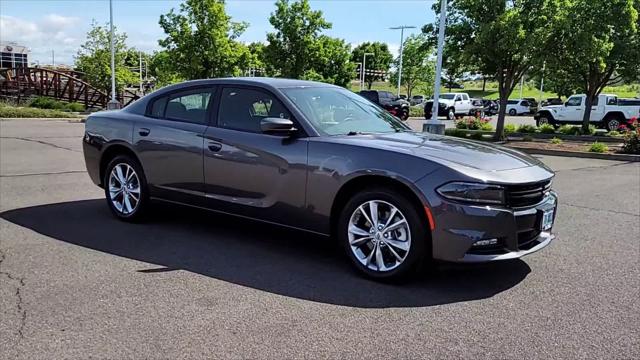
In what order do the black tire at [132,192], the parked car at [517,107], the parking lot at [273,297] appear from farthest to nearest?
the parked car at [517,107] < the black tire at [132,192] < the parking lot at [273,297]

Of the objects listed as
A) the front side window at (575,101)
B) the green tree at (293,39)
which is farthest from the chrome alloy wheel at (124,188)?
the front side window at (575,101)

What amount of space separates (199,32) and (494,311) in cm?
2675

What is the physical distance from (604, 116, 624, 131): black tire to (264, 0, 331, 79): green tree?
15.4 meters

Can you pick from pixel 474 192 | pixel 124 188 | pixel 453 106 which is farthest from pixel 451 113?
pixel 474 192

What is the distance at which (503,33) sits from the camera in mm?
17375

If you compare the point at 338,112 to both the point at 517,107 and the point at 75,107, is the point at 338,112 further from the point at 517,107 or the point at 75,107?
the point at 517,107

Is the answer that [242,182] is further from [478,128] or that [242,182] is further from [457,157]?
[478,128]

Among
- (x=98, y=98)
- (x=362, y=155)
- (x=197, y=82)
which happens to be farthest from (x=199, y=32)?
(x=362, y=155)

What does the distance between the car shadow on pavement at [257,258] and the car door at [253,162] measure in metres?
0.23

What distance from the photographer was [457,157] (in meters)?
4.34

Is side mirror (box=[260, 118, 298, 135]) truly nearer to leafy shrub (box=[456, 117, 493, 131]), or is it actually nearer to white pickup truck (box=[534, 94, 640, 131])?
leafy shrub (box=[456, 117, 493, 131])

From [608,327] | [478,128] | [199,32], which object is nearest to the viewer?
[608,327]

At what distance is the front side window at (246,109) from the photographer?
5137mm

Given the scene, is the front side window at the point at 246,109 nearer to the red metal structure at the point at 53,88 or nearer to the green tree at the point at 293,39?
the green tree at the point at 293,39
